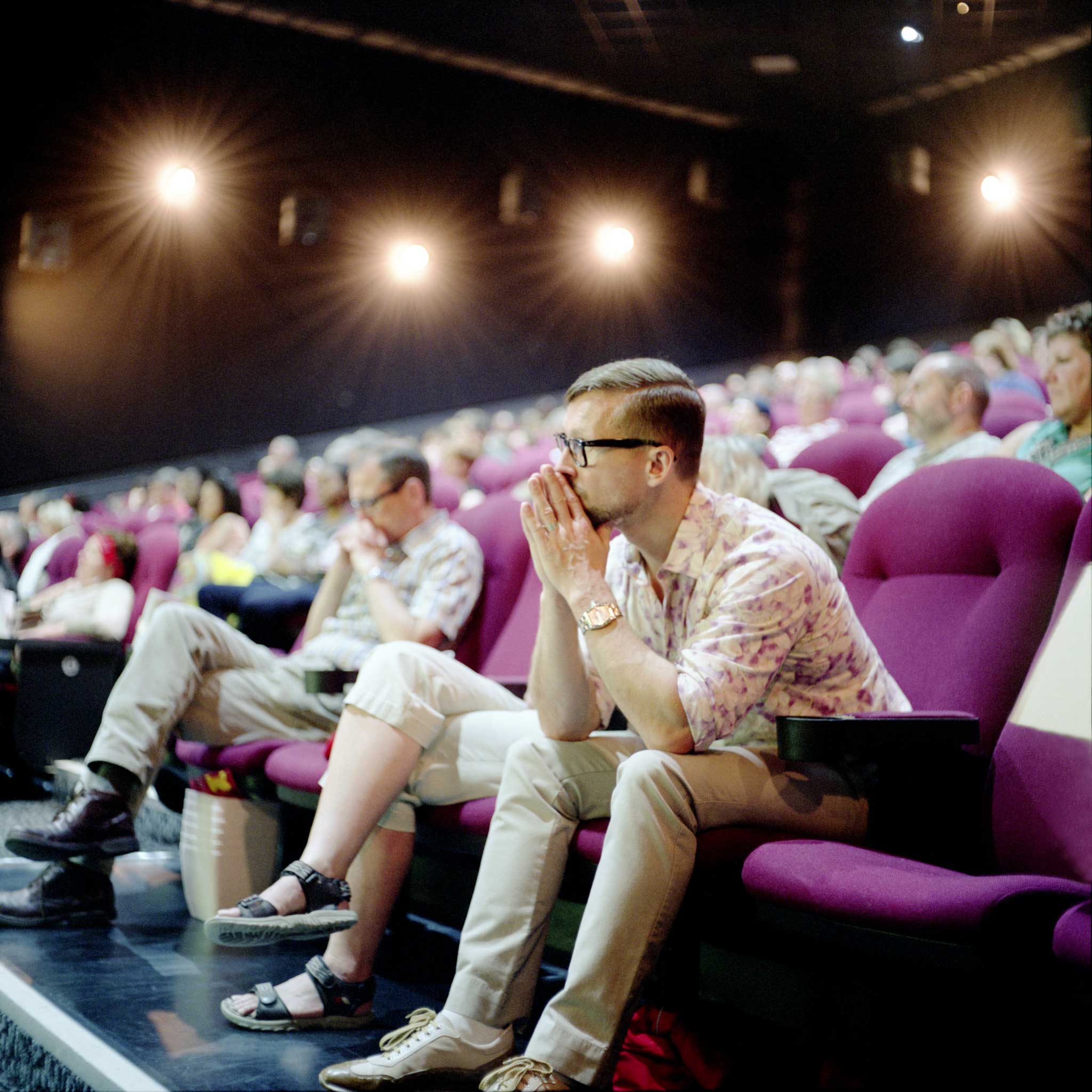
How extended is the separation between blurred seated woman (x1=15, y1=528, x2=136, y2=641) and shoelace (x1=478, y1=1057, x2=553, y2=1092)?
222cm

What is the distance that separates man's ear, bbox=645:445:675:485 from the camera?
1271 mm

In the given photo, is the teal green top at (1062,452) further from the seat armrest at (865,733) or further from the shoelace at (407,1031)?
the shoelace at (407,1031)

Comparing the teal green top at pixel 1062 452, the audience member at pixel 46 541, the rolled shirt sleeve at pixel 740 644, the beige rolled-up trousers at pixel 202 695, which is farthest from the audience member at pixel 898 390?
the audience member at pixel 46 541

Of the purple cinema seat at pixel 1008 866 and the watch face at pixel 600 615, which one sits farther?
the watch face at pixel 600 615

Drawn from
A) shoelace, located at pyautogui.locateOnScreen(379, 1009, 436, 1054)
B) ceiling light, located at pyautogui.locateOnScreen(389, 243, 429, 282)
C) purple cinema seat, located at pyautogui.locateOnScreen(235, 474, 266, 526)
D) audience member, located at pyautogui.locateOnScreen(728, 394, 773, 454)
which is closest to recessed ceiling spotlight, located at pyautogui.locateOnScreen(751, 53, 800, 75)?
ceiling light, located at pyautogui.locateOnScreen(389, 243, 429, 282)

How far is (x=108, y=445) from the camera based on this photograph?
6.28 metres

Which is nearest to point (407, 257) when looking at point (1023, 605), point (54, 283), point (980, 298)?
point (54, 283)

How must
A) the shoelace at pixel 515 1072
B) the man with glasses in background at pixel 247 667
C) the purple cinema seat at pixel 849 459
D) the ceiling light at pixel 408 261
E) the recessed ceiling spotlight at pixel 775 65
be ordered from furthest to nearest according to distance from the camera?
the ceiling light at pixel 408 261 < the recessed ceiling spotlight at pixel 775 65 < the purple cinema seat at pixel 849 459 < the man with glasses in background at pixel 247 667 < the shoelace at pixel 515 1072

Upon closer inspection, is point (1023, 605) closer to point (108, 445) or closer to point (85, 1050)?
point (85, 1050)

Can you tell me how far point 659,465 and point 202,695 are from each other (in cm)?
106

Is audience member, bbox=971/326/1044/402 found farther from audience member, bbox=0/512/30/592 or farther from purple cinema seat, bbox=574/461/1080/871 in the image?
audience member, bbox=0/512/30/592

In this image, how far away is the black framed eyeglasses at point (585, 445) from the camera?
1.26 metres

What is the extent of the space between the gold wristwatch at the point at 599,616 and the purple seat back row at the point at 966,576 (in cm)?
43

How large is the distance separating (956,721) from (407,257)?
6815 mm
